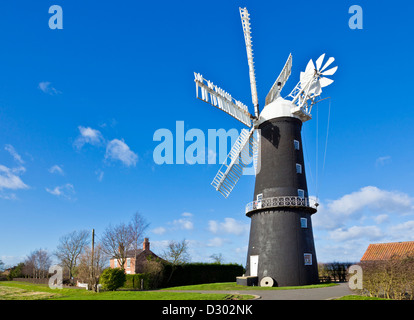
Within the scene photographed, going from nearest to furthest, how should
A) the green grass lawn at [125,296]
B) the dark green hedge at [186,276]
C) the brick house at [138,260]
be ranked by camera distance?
the green grass lawn at [125,296] < the dark green hedge at [186,276] < the brick house at [138,260]

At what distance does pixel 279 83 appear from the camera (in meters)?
27.9

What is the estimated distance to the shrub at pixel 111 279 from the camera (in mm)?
24828

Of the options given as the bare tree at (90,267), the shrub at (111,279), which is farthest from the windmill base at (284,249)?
the bare tree at (90,267)

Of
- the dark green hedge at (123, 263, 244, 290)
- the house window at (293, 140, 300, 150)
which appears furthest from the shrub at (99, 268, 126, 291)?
the house window at (293, 140, 300, 150)

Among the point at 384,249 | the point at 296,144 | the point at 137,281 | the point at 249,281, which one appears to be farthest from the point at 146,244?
the point at 384,249

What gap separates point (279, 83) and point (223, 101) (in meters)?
7.03

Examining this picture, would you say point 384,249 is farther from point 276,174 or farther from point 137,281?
point 137,281

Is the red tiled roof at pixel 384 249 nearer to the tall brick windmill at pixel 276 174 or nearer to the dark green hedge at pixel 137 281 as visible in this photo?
the tall brick windmill at pixel 276 174

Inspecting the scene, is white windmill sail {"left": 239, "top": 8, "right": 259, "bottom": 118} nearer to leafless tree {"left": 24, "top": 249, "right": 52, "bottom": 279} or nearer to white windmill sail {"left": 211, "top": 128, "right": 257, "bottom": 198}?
white windmill sail {"left": 211, "top": 128, "right": 257, "bottom": 198}

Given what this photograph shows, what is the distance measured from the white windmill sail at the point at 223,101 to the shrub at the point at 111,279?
596 inches

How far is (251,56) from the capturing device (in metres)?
25.1

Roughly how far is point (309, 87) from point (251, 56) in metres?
5.14
